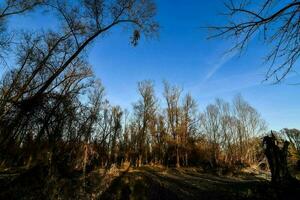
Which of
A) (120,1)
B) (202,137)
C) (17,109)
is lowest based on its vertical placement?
(17,109)

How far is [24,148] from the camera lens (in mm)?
16125

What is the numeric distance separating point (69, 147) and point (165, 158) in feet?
63.1

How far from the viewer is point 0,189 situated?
807cm

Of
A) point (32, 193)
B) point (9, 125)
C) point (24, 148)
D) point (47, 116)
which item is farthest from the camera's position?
point (24, 148)

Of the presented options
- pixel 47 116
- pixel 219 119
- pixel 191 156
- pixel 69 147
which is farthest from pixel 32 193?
pixel 219 119

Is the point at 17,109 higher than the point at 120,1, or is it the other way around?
the point at 120,1

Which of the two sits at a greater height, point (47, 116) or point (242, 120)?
point (242, 120)

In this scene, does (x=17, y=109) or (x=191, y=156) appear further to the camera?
(x=191, y=156)

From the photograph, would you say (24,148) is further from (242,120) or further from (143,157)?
(242,120)

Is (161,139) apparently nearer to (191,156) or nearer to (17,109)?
(191,156)

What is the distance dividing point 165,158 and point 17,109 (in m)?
26.7

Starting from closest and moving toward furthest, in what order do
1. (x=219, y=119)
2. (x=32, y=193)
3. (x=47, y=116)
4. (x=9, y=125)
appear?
(x=32, y=193) → (x=9, y=125) → (x=47, y=116) → (x=219, y=119)

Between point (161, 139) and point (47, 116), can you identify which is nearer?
point (47, 116)

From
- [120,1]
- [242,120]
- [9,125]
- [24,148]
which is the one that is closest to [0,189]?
[9,125]
